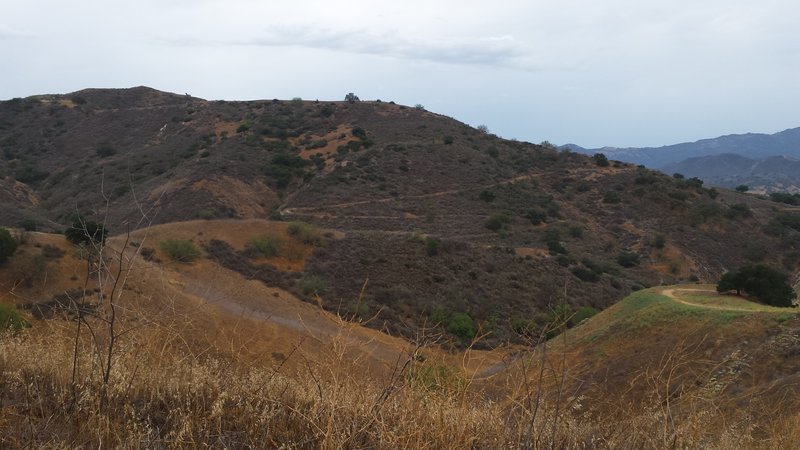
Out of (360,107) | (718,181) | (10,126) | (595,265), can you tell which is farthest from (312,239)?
(718,181)

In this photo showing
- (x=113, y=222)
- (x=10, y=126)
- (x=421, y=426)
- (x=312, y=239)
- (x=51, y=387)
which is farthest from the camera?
(x=10, y=126)

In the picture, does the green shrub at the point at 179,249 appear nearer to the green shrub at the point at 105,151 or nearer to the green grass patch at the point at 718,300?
the green grass patch at the point at 718,300

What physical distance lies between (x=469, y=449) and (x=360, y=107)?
70.1 meters

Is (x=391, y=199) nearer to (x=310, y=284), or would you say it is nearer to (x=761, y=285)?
(x=310, y=284)

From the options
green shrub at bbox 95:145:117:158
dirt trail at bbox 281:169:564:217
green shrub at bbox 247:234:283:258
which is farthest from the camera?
green shrub at bbox 95:145:117:158

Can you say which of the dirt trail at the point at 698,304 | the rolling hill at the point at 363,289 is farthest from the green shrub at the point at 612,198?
the dirt trail at the point at 698,304

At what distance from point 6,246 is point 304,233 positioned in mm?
13942

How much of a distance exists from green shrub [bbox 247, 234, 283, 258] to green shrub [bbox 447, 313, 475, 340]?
35.0 ft

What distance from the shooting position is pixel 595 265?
3466cm

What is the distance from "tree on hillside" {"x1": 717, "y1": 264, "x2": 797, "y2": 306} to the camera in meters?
18.0

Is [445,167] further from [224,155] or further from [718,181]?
[718,181]

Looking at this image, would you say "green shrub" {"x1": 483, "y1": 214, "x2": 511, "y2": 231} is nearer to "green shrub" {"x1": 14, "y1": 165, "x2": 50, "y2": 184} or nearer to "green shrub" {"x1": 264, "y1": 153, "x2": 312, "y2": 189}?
"green shrub" {"x1": 264, "y1": 153, "x2": 312, "y2": 189}

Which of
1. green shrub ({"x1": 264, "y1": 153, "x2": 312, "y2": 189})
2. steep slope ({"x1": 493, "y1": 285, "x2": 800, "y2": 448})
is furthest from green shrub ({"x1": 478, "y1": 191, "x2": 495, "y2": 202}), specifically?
steep slope ({"x1": 493, "y1": 285, "x2": 800, "y2": 448})

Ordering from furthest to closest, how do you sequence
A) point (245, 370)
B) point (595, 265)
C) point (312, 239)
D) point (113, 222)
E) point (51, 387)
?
point (113, 222)
point (595, 265)
point (312, 239)
point (245, 370)
point (51, 387)
